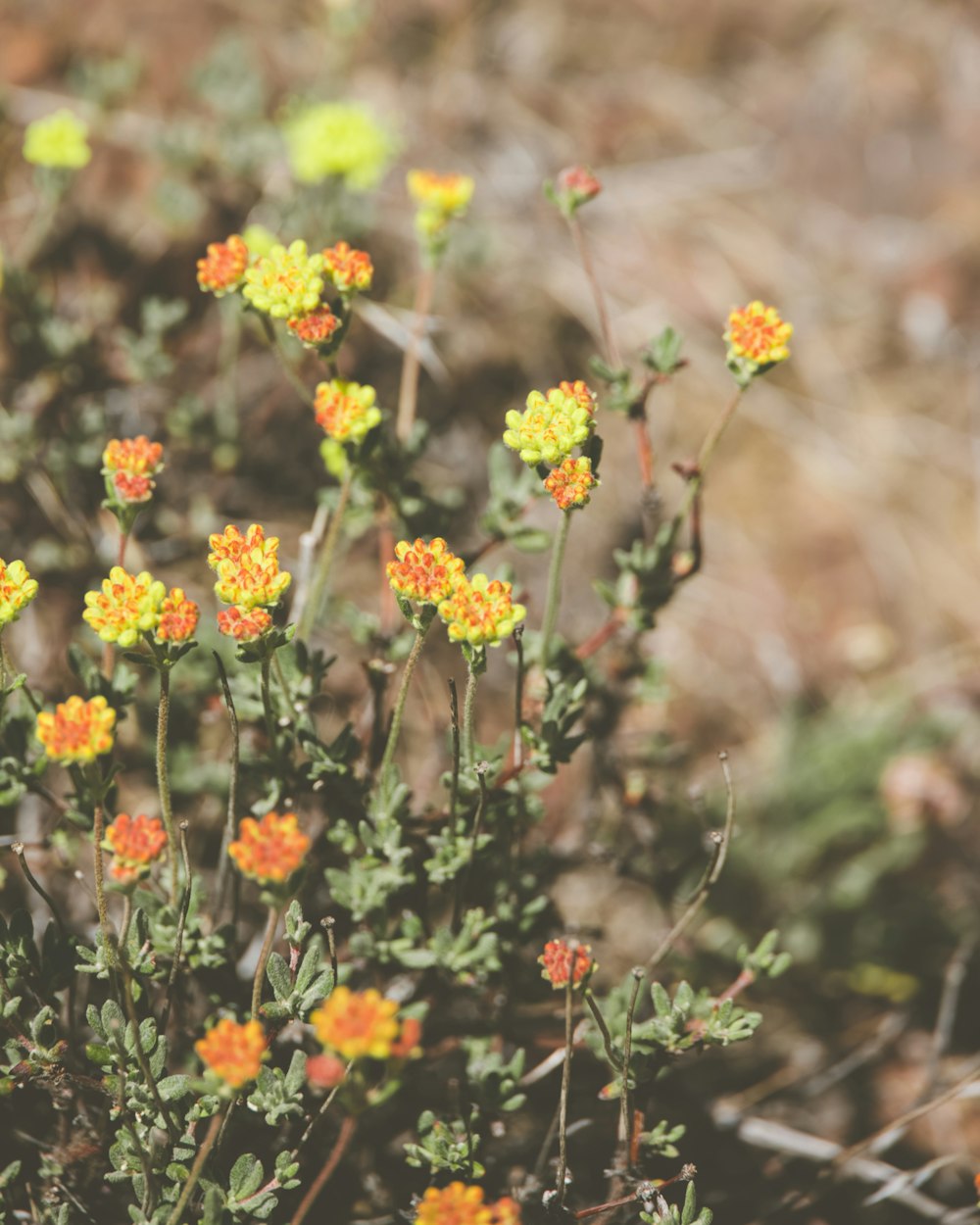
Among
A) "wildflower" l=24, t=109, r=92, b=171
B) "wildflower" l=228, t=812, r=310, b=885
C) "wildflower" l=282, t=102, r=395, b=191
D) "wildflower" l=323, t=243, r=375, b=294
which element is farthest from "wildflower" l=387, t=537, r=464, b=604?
"wildflower" l=24, t=109, r=92, b=171

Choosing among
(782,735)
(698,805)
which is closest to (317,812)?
(698,805)

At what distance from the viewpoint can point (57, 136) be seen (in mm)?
3123

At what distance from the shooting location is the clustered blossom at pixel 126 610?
1.86 metres

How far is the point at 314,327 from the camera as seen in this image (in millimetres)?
2102

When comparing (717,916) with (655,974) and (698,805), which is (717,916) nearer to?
(655,974)

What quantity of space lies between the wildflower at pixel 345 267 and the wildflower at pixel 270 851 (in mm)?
1105

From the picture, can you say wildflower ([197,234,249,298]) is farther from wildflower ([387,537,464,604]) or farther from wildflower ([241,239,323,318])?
wildflower ([387,537,464,604])

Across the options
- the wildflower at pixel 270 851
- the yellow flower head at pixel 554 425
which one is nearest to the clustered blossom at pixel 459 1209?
the wildflower at pixel 270 851

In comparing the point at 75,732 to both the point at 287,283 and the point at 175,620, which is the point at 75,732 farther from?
the point at 287,283

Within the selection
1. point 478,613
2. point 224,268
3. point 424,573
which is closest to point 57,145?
point 224,268

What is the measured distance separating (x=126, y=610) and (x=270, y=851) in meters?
0.52

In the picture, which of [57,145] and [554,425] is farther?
[57,145]

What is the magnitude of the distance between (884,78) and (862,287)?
141 cm

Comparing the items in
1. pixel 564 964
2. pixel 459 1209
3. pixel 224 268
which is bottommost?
pixel 459 1209
